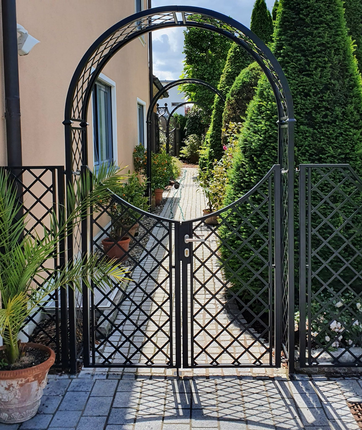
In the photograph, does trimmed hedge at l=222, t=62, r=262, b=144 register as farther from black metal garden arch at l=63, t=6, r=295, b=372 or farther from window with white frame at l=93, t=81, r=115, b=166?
black metal garden arch at l=63, t=6, r=295, b=372

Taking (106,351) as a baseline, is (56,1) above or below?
above

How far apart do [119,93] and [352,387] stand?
708cm

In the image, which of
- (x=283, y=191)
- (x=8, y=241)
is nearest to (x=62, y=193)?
(x=8, y=241)

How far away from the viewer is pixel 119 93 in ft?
29.4

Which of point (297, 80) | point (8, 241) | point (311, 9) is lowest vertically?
point (8, 241)

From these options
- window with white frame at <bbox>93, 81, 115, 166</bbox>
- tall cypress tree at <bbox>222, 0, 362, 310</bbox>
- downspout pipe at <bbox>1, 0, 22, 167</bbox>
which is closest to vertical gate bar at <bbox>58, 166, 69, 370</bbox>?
downspout pipe at <bbox>1, 0, 22, 167</bbox>

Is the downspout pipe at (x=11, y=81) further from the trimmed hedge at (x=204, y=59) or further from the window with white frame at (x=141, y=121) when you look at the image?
the trimmed hedge at (x=204, y=59)

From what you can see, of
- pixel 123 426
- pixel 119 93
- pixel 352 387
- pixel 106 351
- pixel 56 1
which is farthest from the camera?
pixel 119 93

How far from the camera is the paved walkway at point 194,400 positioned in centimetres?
291

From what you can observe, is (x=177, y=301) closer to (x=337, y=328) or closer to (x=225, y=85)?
(x=337, y=328)

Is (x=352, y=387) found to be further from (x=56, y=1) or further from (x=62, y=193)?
(x=56, y=1)

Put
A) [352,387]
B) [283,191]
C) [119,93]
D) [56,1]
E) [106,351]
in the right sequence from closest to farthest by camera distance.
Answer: [352,387] → [283,191] → [106,351] → [56,1] → [119,93]

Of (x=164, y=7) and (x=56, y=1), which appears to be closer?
(x=164, y=7)

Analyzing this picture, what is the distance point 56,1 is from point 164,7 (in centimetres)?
224
